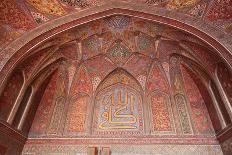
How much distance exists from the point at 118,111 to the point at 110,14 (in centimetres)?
310

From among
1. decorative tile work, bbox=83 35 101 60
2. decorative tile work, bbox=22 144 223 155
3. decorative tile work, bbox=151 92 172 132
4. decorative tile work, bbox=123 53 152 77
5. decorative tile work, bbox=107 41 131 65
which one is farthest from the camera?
decorative tile work, bbox=123 53 152 77

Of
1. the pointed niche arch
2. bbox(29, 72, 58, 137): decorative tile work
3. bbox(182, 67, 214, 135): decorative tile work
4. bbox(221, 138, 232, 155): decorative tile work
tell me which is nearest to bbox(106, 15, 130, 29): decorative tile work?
the pointed niche arch

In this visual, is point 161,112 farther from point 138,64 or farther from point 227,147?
point 227,147

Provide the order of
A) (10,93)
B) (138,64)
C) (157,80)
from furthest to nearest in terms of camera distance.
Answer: (138,64), (157,80), (10,93)

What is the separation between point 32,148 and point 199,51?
5.72 m

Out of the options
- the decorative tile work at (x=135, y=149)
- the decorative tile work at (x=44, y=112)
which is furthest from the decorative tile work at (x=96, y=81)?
the decorative tile work at (x=135, y=149)

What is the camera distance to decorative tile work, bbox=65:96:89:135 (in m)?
7.12

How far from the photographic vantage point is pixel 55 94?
784cm

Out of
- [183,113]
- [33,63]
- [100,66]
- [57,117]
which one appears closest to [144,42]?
[100,66]

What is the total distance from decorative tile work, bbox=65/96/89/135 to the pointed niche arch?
1.14 feet

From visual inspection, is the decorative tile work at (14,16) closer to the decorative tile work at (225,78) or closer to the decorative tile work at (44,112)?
the decorative tile work at (44,112)

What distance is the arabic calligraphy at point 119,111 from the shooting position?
23.5 feet

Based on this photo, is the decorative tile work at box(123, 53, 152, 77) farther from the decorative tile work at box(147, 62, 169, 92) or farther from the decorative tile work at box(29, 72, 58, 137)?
the decorative tile work at box(29, 72, 58, 137)

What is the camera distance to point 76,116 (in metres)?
7.45
